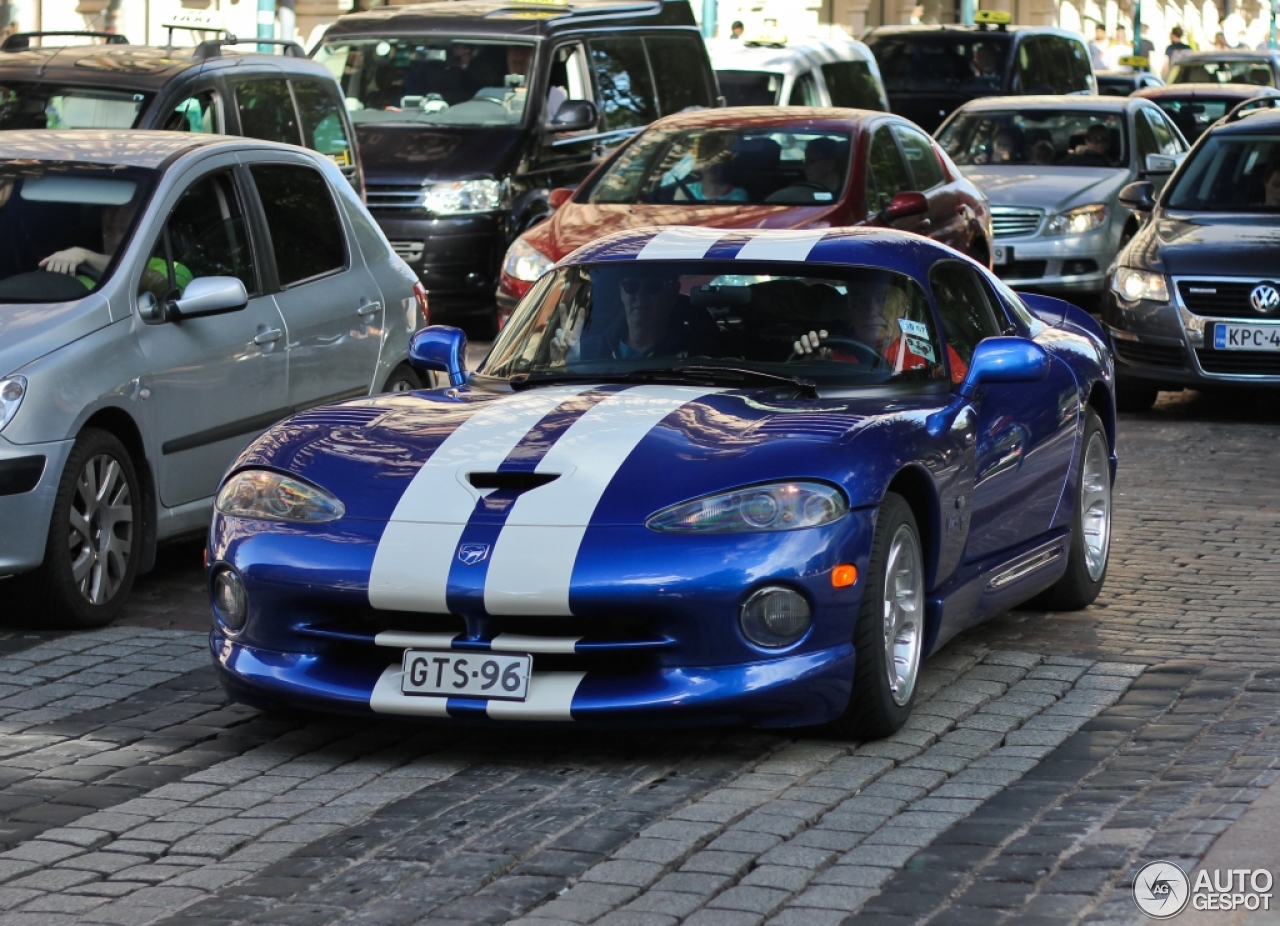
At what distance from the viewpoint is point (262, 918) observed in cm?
459

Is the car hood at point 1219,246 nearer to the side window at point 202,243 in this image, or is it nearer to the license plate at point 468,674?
the side window at point 202,243

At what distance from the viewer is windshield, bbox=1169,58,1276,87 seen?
33562mm

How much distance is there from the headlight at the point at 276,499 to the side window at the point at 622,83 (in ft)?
38.1

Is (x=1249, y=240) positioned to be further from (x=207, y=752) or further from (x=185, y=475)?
(x=207, y=752)

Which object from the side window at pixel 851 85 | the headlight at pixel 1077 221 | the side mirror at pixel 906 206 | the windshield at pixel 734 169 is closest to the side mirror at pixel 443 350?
the windshield at pixel 734 169

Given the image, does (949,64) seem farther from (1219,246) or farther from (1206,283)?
(1206,283)

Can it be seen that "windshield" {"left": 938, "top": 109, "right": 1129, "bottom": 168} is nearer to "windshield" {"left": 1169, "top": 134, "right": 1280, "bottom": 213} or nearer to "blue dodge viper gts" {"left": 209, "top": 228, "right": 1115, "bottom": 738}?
"windshield" {"left": 1169, "top": 134, "right": 1280, "bottom": 213}

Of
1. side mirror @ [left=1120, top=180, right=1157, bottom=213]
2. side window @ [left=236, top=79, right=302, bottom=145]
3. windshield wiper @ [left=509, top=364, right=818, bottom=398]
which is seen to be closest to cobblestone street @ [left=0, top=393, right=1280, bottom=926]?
windshield wiper @ [left=509, top=364, right=818, bottom=398]

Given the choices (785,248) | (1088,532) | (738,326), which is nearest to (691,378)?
(738,326)

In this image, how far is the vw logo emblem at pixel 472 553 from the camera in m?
5.74

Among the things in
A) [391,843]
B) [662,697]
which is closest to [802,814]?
[662,697]

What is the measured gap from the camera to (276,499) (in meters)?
6.11

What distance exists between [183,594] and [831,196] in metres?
6.02

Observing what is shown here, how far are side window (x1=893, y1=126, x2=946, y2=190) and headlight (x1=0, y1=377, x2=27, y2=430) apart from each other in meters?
8.14
